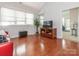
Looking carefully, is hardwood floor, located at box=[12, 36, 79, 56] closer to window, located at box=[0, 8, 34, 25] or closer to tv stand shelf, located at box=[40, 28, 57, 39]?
tv stand shelf, located at box=[40, 28, 57, 39]

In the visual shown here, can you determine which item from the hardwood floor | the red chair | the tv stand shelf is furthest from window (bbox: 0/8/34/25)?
the red chair

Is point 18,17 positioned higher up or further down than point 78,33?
higher up

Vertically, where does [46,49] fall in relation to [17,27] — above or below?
below

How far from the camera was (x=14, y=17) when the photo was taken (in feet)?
25.3

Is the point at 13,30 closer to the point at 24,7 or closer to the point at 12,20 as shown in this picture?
the point at 12,20

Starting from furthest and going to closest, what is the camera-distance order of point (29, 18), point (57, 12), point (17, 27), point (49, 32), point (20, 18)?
point (29, 18) → point (20, 18) → point (17, 27) → point (49, 32) → point (57, 12)

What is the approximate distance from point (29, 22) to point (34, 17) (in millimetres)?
649

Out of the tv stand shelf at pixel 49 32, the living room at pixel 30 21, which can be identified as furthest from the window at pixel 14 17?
the tv stand shelf at pixel 49 32

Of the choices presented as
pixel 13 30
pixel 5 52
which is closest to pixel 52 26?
pixel 13 30

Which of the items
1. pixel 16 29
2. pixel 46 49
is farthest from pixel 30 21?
pixel 46 49

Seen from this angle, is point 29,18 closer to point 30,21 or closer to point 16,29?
point 30,21

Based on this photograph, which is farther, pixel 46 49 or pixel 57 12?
pixel 57 12

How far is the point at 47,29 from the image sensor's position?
7.23m

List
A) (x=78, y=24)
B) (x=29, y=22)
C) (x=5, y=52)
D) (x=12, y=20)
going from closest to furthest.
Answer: (x=5, y=52), (x=78, y=24), (x=12, y=20), (x=29, y=22)
